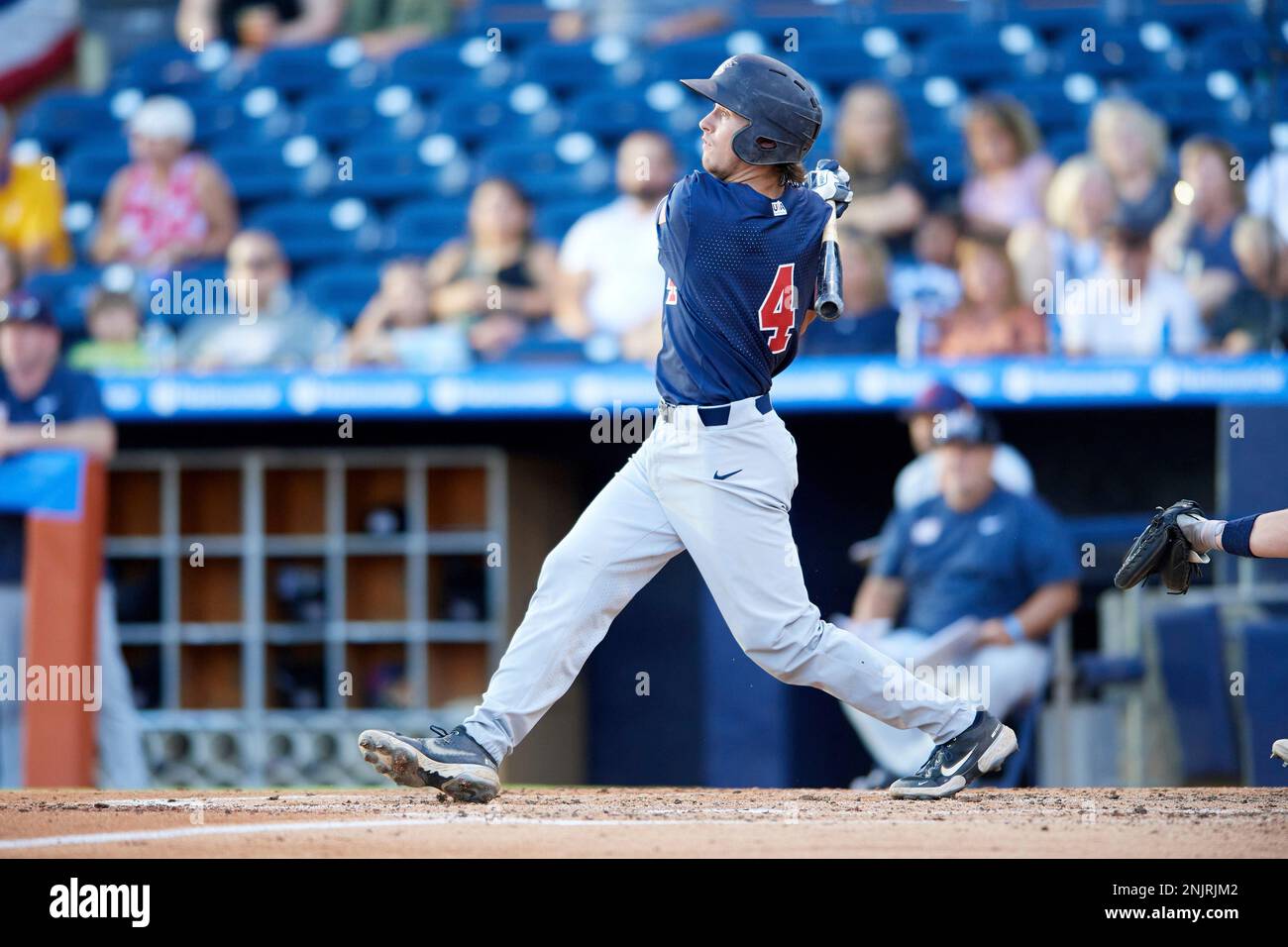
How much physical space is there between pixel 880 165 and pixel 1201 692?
2719mm

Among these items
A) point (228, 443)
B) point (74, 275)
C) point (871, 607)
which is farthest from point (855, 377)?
point (74, 275)

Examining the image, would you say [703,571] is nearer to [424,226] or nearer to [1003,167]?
[1003,167]

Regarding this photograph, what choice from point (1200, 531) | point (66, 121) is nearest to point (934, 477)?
point (1200, 531)

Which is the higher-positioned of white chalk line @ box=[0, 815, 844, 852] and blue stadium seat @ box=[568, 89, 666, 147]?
blue stadium seat @ box=[568, 89, 666, 147]

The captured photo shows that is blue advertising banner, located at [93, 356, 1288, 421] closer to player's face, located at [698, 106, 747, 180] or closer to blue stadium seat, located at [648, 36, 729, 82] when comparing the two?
blue stadium seat, located at [648, 36, 729, 82]

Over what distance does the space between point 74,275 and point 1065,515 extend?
4760 millimetres

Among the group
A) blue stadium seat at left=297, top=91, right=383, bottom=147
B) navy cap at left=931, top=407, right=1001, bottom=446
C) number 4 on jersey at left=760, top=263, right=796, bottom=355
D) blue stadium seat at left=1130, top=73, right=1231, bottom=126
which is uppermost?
blue stadium seat at left=297, top=91, right=383, bottom=147

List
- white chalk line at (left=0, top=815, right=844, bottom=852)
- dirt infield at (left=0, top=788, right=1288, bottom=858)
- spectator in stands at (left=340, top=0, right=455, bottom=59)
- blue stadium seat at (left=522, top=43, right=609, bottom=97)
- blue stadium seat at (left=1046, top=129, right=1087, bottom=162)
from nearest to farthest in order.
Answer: dirt infield at (left=0, top=788, right=1288, bottom=858) → white chalk line at (left=0, top=815, right=844, bottom=852) → blue stadium seat at (left=1046, top=129, right=1087, bottom=162) → blue stadium seat at (left=522, top=43, right=609, bottom=97) → spectator in stands at (left=340, top=0, right=455, bottom=59)

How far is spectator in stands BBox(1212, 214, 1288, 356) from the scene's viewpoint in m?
7.05

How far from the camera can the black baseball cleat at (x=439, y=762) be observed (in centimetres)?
388

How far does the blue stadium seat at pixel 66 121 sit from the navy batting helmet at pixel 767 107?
6.44m

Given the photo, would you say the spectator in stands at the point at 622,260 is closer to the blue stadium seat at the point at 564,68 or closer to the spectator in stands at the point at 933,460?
the spectator in stands at the point at 933,460

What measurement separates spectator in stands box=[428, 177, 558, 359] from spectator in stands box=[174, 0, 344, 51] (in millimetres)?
2532

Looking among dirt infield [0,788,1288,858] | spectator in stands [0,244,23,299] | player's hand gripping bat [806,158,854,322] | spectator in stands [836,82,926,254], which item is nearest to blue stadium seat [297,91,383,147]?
spectator in stands [0,244,23,299]
